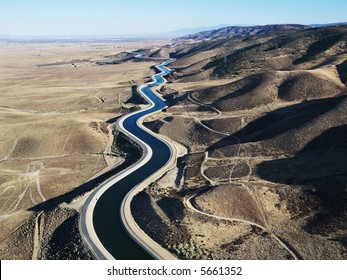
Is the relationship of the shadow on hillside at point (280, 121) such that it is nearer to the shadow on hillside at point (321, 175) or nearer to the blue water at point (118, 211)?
the shadow on hillside at point (321, 175)

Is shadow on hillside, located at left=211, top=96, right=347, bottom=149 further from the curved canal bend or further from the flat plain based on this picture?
the flat plain

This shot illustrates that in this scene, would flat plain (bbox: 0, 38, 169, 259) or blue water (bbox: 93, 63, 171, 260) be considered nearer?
blue water (bbox: 93, 63, 171, 260)

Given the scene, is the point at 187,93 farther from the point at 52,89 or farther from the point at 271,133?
the point at 52,89

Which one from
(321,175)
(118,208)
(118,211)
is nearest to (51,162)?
(118,208)

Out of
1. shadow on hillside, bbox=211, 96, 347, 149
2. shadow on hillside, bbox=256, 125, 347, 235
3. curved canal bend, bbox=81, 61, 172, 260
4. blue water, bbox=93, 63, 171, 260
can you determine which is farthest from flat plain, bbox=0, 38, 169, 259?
shadow on hillside, bbox=256, 125, 347, 235

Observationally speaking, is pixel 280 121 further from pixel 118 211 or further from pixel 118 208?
pixel 118 211

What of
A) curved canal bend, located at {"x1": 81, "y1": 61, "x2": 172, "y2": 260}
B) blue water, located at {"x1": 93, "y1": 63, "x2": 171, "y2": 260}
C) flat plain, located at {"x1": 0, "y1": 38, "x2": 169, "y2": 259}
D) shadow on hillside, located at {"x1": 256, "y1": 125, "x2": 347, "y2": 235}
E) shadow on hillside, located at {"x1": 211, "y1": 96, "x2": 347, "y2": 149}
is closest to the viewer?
blue water, located at {"x1": 93, "y1": 63, "x2": 171, "y2": 260}

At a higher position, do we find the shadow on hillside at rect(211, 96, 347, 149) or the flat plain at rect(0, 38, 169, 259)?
the shadow on hillside at rect(211, 96, 347, 149)

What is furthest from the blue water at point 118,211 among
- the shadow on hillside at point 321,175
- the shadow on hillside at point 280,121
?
the shadow on hillside at point 321,175

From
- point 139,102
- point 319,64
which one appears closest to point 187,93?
point 139,102
